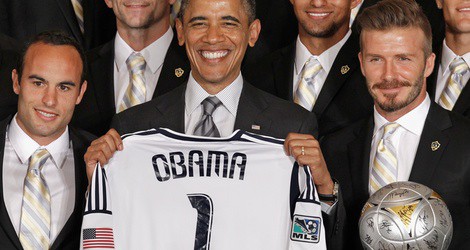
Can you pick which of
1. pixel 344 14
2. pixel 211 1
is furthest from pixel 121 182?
pixel 344 14

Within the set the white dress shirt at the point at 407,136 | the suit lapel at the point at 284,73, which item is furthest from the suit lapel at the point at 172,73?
the white dress shirt at the point at 407,136

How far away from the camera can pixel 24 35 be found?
7.75 metres

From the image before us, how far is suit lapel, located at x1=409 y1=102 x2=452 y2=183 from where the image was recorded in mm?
6062

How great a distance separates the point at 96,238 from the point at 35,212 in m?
0.53

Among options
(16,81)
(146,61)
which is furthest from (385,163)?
(16,81)

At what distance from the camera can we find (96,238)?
566cm

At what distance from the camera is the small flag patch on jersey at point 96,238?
5.66 meters

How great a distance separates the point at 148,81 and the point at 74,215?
1.19 metres

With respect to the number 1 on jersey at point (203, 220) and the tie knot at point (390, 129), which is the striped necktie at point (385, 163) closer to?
the tie knot at point (390, 129)

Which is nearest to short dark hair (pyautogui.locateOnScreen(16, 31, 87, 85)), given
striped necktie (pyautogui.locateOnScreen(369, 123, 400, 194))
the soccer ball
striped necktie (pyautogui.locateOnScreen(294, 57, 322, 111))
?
striped necktie (pyautogui.locateOnScreen(294, 57, 322, 111))

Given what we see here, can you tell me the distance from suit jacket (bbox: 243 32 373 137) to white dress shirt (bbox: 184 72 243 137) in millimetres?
728

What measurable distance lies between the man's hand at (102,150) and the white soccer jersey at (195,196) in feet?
0.15

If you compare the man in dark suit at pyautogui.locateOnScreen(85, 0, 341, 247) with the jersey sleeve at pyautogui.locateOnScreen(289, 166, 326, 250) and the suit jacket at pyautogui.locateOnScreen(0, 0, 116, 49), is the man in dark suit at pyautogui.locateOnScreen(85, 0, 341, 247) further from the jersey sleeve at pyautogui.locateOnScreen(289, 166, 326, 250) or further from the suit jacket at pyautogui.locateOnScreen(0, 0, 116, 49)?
the suit jacket at pyautogui.locateOnScreen(0, 0, 116, 49)

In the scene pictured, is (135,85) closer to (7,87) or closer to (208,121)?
(7,87)
